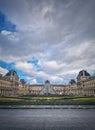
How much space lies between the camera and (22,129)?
36.6ft

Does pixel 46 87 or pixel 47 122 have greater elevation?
pixel 46 87

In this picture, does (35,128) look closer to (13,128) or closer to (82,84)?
(13,128)

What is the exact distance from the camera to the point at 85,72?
130625 millimetres

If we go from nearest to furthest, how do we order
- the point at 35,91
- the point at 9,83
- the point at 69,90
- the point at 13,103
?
the point at 13,103
the point at 9,83
the point at 69,90
the point at 35,91

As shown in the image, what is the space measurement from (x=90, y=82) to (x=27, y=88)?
80784 mm

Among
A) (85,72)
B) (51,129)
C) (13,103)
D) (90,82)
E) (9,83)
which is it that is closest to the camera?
(51,129)

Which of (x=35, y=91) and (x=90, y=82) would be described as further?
(x=35, y=91)

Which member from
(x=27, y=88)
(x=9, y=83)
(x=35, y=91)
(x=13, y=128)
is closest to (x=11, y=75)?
(x=9, y=83)

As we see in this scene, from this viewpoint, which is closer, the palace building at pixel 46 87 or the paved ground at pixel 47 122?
the paved ground at pixel 47 122

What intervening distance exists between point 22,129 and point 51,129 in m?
2.03

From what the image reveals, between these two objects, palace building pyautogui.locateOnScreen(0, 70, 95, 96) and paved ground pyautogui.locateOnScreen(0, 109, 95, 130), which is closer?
paved ground pyautogui.locateOnScreen(0, 109, 95, 130)

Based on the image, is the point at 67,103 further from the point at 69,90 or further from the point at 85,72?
the point at 69,90

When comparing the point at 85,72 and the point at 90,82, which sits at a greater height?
the point at 85,72

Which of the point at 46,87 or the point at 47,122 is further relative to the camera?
the point at 46,87
